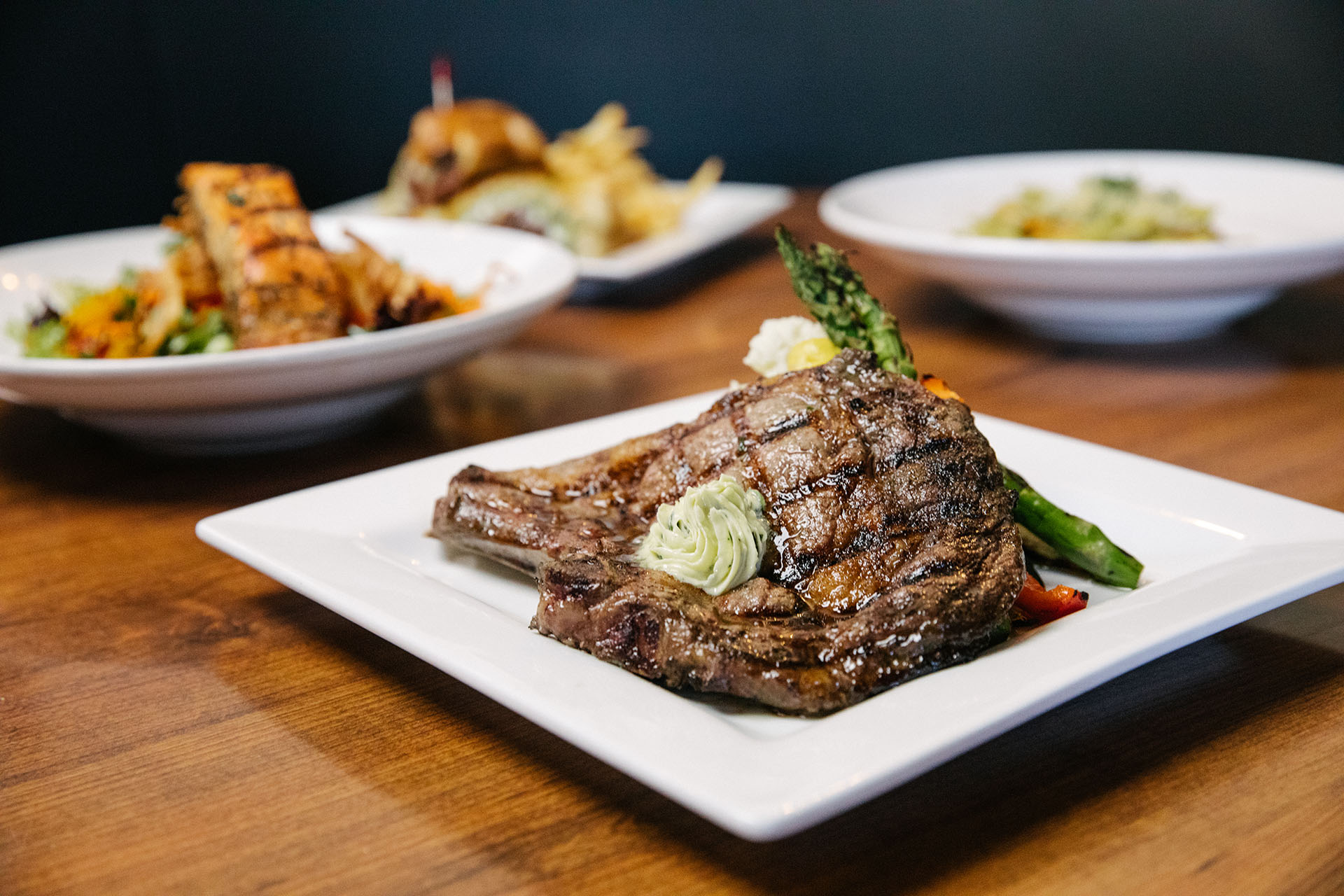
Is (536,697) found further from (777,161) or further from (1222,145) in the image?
(777,161)

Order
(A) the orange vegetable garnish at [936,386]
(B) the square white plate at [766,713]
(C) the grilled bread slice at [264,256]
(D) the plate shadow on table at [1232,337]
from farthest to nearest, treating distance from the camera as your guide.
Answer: (D) the plate shadow on table at [1232,337] → (C) the grilled bread slice at [264,256] → (A) the orange vegetable garnish at [936,386] → (B) the square white plate at [766,713]

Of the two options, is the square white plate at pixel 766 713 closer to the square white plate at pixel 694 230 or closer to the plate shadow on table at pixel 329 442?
the plate shadow on table at pixel 329 442

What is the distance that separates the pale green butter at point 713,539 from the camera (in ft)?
4.58

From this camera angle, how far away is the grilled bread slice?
8.04 ft

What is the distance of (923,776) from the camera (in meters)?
1.20

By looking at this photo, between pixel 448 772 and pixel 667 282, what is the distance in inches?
110

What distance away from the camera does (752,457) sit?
154cm

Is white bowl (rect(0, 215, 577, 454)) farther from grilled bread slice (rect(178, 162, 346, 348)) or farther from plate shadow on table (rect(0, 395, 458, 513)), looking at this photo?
grilled bread slice (rect(178, 162, 346, 348))

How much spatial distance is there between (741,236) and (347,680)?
11.0ft

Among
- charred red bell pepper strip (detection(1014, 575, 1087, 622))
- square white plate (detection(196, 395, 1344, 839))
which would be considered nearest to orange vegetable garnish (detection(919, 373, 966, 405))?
square white plate (detection(196, 395, 1344, 839))

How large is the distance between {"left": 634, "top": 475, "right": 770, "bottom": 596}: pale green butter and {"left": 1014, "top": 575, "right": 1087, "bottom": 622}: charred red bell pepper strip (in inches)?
13.7

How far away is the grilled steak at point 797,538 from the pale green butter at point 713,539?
20 mm

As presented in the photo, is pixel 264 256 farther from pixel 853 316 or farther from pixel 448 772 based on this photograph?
pixel 448 772

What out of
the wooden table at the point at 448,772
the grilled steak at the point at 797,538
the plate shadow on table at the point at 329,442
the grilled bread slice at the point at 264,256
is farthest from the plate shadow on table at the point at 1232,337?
the grilled bread slice at the point at 264,256
